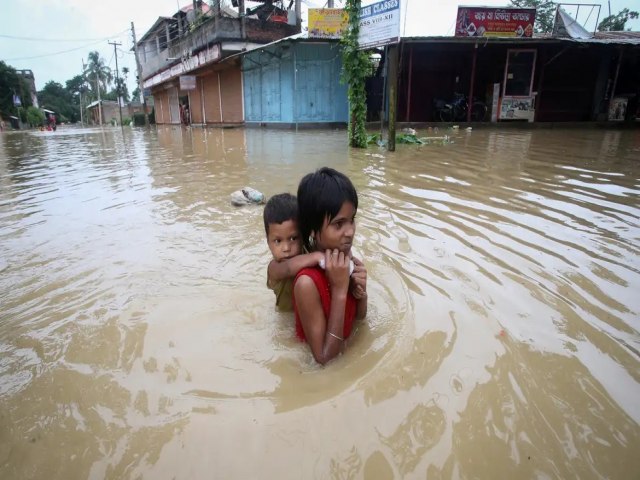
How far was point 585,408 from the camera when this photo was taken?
144cm

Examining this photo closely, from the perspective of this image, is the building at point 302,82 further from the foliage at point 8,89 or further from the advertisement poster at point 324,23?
the foliage at point 8,89

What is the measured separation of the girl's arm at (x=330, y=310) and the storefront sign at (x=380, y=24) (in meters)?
6.76

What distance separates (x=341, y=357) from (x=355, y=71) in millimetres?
7769

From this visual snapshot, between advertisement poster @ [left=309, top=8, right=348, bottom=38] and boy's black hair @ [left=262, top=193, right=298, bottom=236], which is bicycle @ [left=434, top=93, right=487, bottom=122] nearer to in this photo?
advertisement poster @ [left=309, top=8, right=348, bottom=38]

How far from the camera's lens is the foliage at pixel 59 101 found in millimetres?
68125

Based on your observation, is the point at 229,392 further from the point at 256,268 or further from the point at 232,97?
the point at 232,97

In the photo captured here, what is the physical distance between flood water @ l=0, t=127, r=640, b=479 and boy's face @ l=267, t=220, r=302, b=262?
1.49ft

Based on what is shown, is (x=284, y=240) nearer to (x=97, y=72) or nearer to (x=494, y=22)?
(x=494, y=22)

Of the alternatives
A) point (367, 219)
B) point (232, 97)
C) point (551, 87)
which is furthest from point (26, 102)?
point (367, 219)

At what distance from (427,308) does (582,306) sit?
791 mm

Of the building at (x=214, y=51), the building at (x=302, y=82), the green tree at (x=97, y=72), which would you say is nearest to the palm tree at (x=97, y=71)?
the green tree at (x=97, y=72)

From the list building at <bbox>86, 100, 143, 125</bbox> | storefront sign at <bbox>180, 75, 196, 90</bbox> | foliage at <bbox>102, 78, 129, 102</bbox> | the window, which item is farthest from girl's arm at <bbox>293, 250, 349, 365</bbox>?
foliage at <bbox>102, 78, 129, 102</bbox>

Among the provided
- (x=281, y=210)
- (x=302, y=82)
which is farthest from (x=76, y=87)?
(x=281, y=210)

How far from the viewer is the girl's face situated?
1696 millimetres
